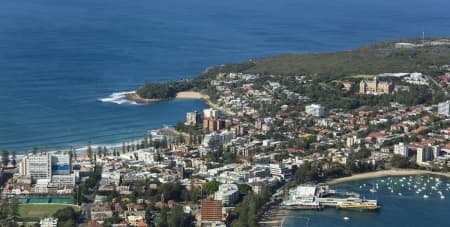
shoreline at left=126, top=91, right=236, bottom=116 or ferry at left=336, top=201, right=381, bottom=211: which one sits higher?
shoreline at left=126, top=91, right=236, bottom=116

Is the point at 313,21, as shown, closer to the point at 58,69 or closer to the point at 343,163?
the point at 58,69

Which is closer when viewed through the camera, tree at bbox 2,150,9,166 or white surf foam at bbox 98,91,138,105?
tree at bbox 2,150,9,166

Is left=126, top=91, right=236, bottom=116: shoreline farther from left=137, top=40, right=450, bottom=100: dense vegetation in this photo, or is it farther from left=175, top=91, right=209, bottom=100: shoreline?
left=137, top=40, right=450, bottom=100: dense vegetation

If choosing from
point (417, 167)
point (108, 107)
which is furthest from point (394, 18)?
point (417, 167)

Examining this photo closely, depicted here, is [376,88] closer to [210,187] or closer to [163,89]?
[163,89]

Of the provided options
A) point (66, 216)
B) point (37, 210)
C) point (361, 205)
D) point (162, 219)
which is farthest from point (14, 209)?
point (361, 205)

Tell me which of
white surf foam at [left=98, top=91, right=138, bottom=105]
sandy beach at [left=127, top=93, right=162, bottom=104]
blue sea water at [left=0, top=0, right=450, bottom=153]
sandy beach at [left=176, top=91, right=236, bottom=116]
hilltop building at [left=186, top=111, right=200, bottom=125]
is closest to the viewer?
hilltop building at [left=186, top=111, right=200, bottom=125]

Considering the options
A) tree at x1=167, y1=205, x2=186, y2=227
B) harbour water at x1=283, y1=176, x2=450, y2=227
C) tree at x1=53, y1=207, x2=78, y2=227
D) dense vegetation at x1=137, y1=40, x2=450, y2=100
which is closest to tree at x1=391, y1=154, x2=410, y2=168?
harbour water at x1=283, y1=176, x2=450, y2=227

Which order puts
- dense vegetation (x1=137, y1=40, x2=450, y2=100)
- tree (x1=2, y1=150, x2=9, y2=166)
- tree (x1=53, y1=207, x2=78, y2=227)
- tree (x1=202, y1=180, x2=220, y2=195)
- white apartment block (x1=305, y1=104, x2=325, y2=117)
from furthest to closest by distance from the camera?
dense vegetation (x1=137, y1=40, x2=450, y2=100), white apartment block (x1=305, y1=104, x2=325, y2=117), tree (x1=2, y1=150, x2=9, y2=166), tree (x1=202, y1=180, x2=220, y2=195), tree (x1=53, y1=207, x2=78, y2=227)
